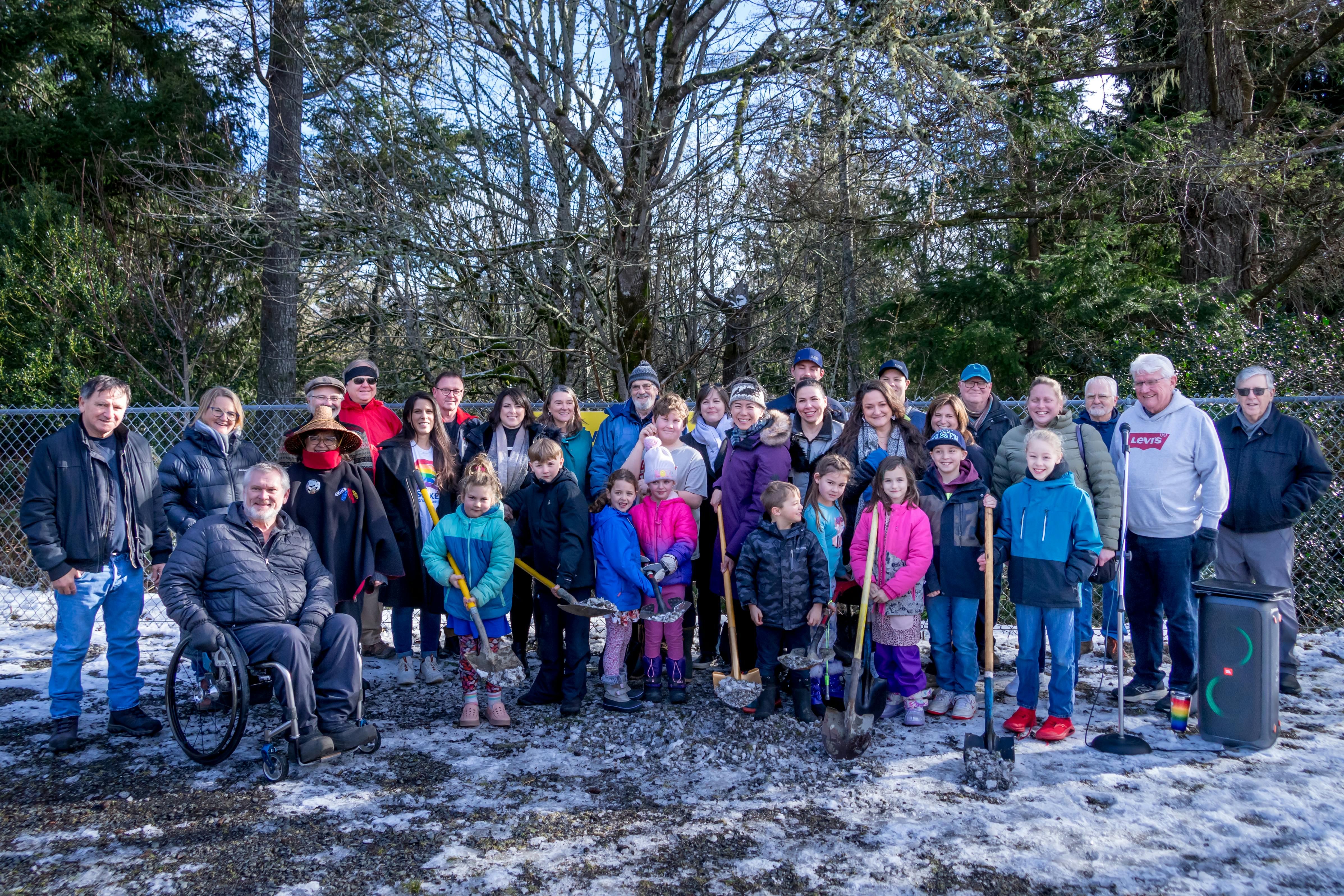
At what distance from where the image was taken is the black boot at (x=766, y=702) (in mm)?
4285

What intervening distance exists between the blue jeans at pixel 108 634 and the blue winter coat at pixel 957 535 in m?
4.18

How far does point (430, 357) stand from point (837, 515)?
214 inches

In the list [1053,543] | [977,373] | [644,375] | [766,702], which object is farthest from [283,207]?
[1053,543]

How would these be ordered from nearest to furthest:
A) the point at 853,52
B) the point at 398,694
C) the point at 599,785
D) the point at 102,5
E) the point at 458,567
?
the point at 599,785 < the point at 458,567 < the point at 398,694 < the point at 853,52 < the point at 102,5

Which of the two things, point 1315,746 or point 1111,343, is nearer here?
point 1315,746

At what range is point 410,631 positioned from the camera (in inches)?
203

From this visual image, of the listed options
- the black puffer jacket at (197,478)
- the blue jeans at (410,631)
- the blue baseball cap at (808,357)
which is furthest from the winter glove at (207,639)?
the blue baseball cap at (808,357)

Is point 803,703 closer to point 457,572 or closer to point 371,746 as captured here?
point 457,572

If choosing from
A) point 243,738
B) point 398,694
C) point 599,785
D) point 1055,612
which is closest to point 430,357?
point 398,694

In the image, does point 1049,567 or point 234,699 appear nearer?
point 234,699

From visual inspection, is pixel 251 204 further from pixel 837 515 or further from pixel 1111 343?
pixel 1111 343

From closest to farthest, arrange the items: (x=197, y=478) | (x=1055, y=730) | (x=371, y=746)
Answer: (x=371, y=746) → (x=1055, y=730) → (x=197, y=478)

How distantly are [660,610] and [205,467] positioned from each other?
251 cm

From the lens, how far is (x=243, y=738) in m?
4.12
